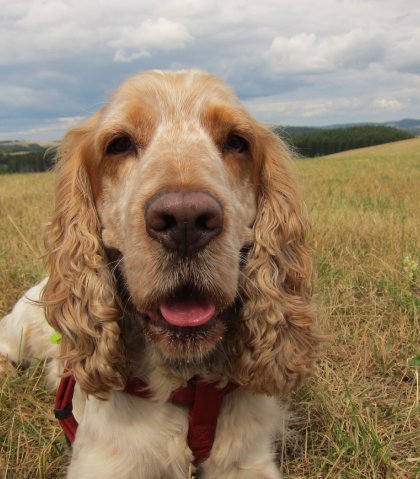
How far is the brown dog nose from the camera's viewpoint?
63.4 inches

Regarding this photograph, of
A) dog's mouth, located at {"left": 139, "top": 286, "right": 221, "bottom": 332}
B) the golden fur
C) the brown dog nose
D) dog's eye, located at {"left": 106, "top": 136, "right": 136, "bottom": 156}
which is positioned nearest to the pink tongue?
dog's mouth, located at {"left": 139, "top": 286, "right": 221, "bottom": 332}

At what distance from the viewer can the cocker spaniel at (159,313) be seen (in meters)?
2.12

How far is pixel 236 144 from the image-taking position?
227 centimetres

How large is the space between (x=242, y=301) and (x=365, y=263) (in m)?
2.31

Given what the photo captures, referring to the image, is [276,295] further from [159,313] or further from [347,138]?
[347,138]

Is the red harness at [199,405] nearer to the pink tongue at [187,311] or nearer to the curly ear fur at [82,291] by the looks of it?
the curly ear fur at [82,291]

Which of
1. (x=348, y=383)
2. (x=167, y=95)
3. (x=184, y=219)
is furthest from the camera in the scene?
(x=348, y=383)

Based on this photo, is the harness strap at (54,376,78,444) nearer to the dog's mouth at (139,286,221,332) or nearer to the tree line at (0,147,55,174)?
the dog's mouth at (139,286,221,332)

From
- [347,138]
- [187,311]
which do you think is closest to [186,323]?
[187,311]

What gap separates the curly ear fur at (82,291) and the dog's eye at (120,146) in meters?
0.15

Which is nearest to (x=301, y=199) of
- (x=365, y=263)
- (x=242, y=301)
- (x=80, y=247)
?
(x=242, y=301)

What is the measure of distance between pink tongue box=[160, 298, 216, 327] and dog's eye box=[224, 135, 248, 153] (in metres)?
0.68

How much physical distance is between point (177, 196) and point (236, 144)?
0.73m

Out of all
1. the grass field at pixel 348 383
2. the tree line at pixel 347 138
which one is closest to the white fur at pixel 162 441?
the grass field at pixel 348 383
